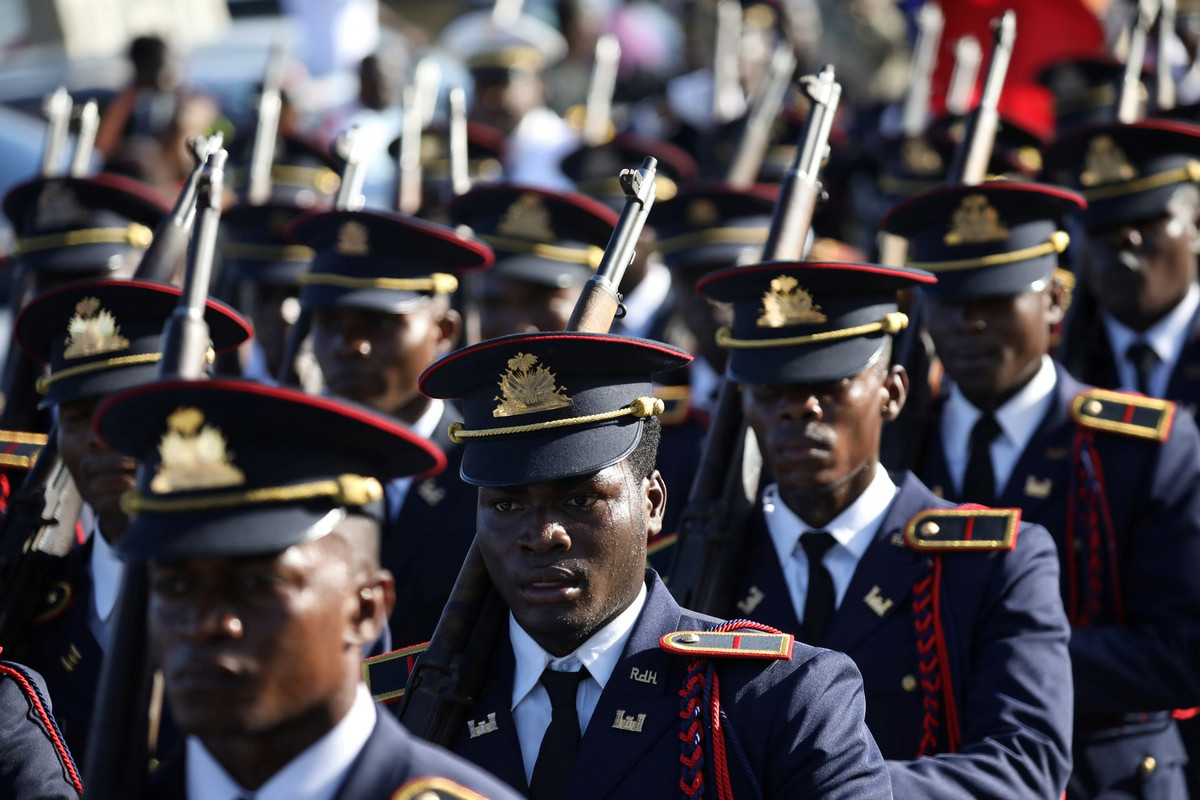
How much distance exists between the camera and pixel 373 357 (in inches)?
227

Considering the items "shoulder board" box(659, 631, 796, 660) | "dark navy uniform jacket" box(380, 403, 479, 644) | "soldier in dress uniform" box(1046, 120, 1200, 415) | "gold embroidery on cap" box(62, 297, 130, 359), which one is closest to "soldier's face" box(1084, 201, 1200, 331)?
"soldier in dress uniform" box(1046, 120, 1200, 415)

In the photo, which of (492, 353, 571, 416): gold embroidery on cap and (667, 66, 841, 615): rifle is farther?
(667, 66, 841, 615): rifle

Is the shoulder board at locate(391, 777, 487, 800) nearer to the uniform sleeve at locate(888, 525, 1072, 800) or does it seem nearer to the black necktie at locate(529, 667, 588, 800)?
the black necktie at locate(529, 667, 588, 800)

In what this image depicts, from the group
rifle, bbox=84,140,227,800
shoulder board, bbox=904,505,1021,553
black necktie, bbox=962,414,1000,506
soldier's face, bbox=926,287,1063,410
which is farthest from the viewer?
black necktie, bbox=962,414,1000,506

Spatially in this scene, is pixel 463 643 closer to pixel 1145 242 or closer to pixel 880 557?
pixel 880 557

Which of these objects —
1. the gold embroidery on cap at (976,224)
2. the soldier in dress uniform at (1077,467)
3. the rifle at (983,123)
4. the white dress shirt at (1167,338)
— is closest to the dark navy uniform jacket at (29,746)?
the soldier in dress uniform at (1077,467)

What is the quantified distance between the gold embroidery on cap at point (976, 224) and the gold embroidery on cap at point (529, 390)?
242 cm

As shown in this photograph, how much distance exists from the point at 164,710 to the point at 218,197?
1.45 metres

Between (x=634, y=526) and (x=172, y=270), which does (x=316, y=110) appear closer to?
(x=172, y=270)

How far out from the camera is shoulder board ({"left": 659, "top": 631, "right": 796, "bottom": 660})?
340 cm

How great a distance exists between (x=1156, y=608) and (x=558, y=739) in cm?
247

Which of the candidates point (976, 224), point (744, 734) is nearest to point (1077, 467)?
point (976, 224)

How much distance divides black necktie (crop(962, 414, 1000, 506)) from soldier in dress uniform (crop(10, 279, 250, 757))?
2.57m

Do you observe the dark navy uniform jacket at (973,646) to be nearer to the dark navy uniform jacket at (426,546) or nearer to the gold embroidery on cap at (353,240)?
the dark navy uniform jacket at (426,546)
